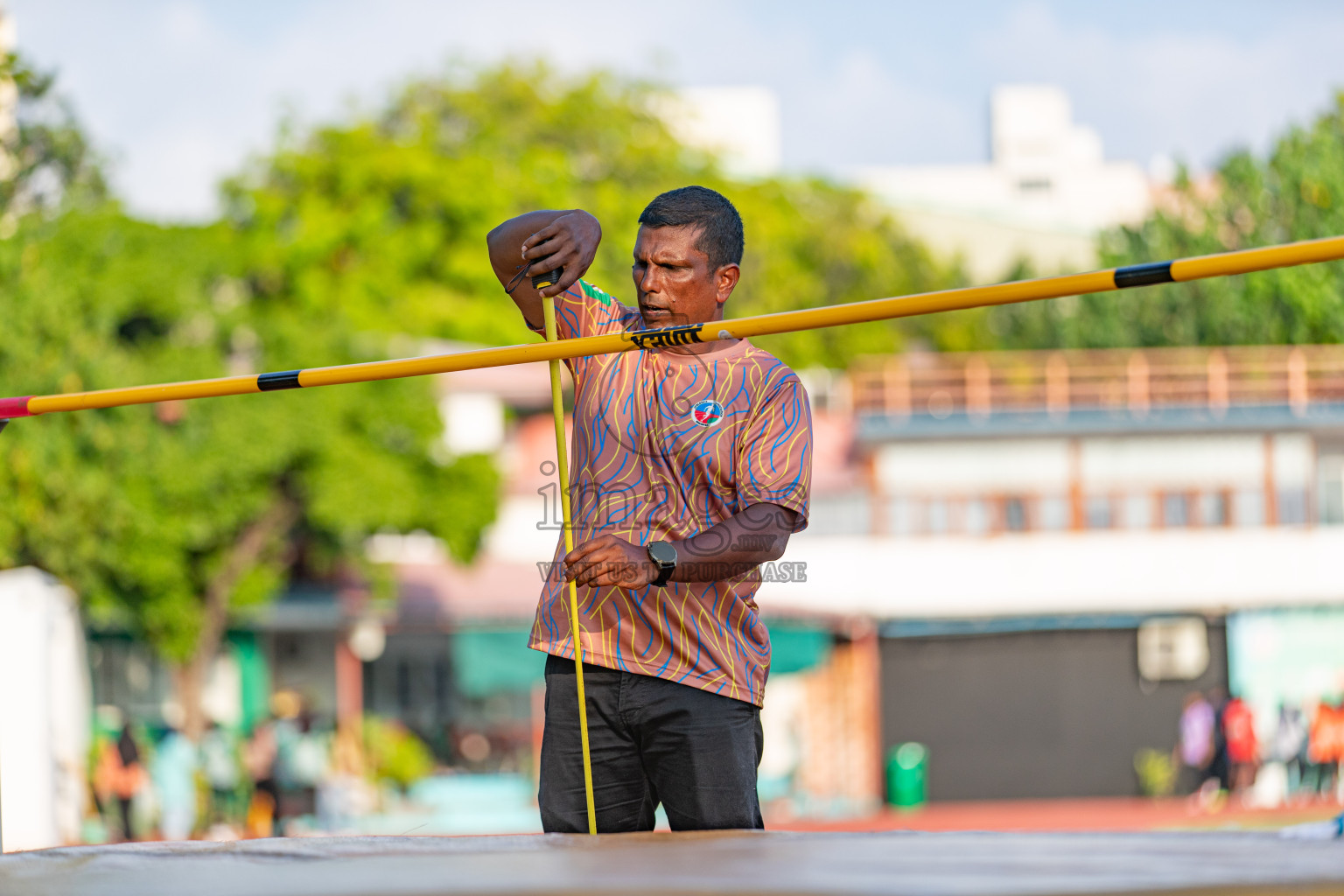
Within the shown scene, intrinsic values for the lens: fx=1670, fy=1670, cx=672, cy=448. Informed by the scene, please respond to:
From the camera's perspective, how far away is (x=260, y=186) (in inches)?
1005

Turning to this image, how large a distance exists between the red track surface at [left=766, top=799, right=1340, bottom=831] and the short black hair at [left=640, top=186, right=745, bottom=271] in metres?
14.1

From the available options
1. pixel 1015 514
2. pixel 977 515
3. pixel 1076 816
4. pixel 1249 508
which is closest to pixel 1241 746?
pixel 1076 816

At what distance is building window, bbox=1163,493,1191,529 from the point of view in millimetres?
21922

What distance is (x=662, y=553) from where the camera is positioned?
279cm

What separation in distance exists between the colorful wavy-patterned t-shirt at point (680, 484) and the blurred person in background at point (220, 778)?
39.8 ft

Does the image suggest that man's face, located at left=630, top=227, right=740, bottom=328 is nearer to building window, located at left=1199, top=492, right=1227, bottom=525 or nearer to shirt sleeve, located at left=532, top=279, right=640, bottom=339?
shirt sleeve, located at left=532, top=279, right=640, bottom=339

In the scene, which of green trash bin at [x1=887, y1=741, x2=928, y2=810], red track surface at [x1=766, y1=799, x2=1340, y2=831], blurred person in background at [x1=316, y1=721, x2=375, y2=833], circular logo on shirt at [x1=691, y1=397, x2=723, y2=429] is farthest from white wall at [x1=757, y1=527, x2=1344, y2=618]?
circular logo on shirt at [x1=691, y1=397, x2=723, y2=429]

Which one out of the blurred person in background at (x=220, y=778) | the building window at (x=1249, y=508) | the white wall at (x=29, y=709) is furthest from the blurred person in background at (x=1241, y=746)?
the white wall at (x=29, y=709)

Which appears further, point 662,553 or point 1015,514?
point 1015,514

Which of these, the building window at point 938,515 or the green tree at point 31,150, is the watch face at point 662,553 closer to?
the green tree at point 31,150

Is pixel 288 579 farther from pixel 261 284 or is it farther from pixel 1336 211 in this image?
pixel 1336 211

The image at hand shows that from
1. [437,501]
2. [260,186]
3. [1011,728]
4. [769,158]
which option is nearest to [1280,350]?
[1011,728]

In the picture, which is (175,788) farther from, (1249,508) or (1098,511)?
(1249,508)

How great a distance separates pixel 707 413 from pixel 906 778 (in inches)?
716
